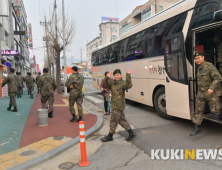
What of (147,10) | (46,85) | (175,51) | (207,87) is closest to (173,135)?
(207,87)

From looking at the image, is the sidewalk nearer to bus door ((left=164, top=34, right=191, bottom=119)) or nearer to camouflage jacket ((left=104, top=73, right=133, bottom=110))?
camouflage jacket ((left=104, top=73, right=133, bottom=110))

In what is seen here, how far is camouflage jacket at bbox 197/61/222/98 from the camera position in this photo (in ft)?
13.8

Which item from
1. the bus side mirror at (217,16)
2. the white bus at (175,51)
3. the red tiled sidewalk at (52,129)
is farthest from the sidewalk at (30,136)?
the bus side mirror at (217,16)

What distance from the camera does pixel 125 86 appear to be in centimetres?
436

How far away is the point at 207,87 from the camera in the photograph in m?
4.37

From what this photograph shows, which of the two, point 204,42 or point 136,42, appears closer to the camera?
point 204,42

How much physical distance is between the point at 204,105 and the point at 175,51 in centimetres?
170

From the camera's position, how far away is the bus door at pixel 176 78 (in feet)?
16.4

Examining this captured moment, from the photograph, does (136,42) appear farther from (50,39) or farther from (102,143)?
(50,39)

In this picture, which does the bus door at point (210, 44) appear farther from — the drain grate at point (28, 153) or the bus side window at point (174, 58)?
the drain grate at point (28, 153)

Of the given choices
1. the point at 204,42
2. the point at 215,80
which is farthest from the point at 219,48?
the point at 215,80

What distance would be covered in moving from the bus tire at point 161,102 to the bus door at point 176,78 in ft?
1.76

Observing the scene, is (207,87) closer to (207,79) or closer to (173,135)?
(207,79)

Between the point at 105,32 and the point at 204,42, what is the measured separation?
80.4 m
